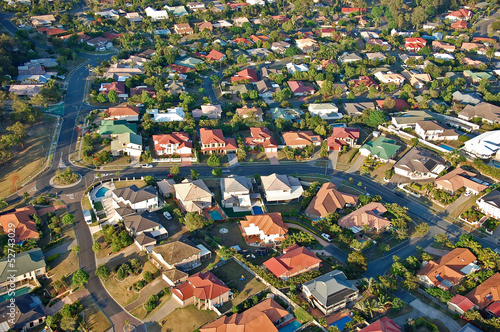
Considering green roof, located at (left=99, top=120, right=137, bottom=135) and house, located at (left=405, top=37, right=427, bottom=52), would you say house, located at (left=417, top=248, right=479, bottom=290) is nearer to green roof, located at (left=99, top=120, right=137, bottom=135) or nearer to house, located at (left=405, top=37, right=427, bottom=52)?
green roof, located at (left=99, top=120, right=137, bottom=135)

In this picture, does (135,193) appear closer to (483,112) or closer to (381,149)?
(381,149)

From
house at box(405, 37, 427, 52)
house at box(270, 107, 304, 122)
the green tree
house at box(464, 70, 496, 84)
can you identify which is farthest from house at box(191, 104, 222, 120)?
house at box(405, 37, 427, 52)

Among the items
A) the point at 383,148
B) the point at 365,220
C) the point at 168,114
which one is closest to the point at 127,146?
the point at 168,114

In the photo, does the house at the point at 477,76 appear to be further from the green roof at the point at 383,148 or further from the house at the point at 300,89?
the green roof at the point at 383,148

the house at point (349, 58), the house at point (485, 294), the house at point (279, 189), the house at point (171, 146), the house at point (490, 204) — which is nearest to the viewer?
the house at point (485, 294)

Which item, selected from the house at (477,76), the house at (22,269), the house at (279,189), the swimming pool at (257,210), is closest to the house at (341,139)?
the house at (279,189)

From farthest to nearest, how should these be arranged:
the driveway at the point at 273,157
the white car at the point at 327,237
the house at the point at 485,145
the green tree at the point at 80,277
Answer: the driveway at the point at 273,157 → the house at the point at 485,145 → the white car at the point at 327,237 → the green tree at the point at 80,277

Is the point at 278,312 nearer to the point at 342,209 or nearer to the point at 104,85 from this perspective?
the point at 342,209
